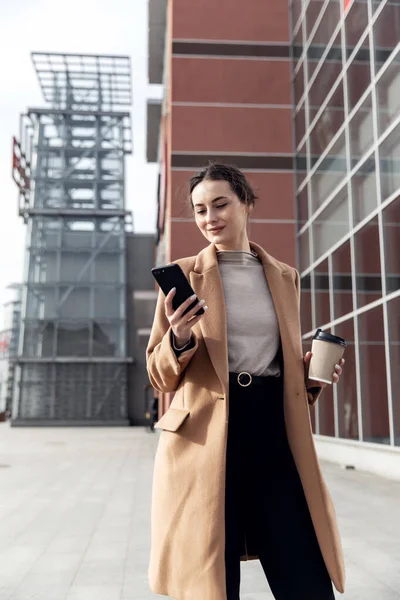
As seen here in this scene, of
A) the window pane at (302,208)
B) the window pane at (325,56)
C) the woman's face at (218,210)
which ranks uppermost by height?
the window pane at (325,56)

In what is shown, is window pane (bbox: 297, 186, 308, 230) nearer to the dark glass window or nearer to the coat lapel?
the dark glass window

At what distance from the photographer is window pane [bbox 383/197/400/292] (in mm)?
9062

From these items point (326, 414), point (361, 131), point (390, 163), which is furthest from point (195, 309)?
point (326, 414)

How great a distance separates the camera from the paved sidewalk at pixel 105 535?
3.90 metres

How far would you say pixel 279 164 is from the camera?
50.6 ft

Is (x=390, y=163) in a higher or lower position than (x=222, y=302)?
higher

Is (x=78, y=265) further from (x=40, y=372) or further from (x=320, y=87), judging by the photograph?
(x=320, y=87)

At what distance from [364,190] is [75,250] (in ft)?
76.2

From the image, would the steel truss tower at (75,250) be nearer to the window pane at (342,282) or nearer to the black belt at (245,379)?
the window pane at (342,282)

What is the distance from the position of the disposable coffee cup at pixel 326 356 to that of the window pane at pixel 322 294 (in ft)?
33.8

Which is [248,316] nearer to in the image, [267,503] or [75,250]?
[267,503]

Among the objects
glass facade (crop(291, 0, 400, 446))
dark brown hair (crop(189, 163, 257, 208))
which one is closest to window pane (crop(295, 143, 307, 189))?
glass facade (crop(291, 0, 400, 446))

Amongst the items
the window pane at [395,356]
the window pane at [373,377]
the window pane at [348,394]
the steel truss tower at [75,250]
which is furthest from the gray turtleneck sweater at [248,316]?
the steel truss tower at [75,250]

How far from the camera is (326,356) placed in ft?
6.77
